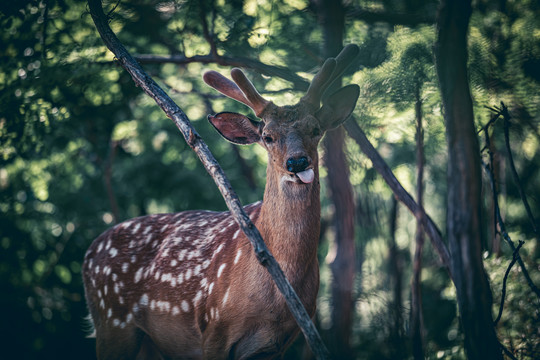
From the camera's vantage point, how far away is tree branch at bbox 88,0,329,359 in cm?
222

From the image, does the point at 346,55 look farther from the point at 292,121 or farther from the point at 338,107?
the point at 292,121

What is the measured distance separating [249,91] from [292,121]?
Answer: 15.6 inches

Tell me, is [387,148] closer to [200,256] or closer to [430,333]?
[430,333]

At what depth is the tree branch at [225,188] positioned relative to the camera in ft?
7.28

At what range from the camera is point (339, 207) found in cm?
420

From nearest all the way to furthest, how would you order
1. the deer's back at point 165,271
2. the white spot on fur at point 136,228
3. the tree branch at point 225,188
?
1. the tree branch at point 225,188
2. the deer's back at point 165,271
3. the white spot on fur at point 136,228

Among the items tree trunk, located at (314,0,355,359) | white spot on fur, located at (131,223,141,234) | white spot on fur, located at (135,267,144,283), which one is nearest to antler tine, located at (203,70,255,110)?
tree trunk, located at (314,0,355,359)

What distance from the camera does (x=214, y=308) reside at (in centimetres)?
343

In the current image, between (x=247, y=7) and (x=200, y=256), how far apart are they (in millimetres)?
2326

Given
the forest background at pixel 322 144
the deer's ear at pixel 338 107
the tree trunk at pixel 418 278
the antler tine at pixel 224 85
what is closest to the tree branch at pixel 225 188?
the forest background at pixel 322 144

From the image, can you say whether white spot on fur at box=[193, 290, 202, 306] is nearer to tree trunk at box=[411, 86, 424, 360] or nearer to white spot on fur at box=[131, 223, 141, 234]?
white spot on fur at box=[131, 223, 141, 234]

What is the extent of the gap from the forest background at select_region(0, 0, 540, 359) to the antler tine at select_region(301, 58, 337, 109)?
18.8 inches

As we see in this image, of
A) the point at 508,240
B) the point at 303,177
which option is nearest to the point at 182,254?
the point at 303,177

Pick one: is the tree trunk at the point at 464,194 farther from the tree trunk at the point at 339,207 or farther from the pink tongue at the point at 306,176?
the tree trunk at the point at 339,207
